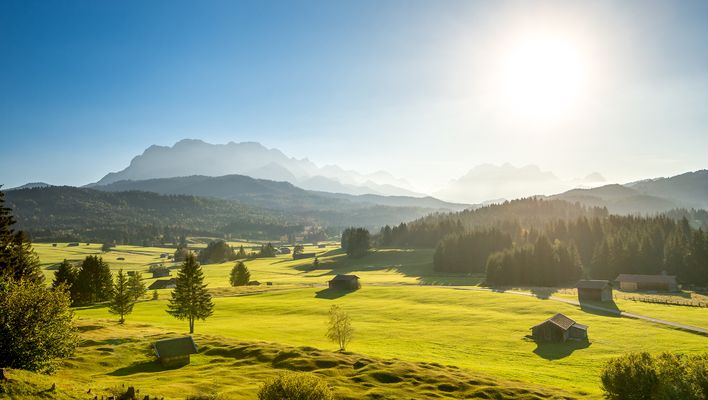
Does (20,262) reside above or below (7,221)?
below

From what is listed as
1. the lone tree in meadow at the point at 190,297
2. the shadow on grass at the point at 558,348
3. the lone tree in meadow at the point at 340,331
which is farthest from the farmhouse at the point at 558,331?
the lone tree in meadow at the point at 190,297

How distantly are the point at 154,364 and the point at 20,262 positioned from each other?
90.7 ft

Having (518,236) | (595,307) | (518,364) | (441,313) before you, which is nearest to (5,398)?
(518,364)

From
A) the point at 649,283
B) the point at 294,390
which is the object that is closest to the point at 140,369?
the point at 294,390

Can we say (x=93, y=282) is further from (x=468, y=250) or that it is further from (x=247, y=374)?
(x=468, y=250)

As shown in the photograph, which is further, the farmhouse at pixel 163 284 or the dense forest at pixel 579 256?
the farmhouse at pixel 163 284

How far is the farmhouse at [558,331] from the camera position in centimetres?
6612

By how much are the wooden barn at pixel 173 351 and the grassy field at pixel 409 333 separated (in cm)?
175

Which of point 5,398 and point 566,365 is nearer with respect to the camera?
point 5,398

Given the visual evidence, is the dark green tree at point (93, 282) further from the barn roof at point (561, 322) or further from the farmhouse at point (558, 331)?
the barn roof at point (561, 322)

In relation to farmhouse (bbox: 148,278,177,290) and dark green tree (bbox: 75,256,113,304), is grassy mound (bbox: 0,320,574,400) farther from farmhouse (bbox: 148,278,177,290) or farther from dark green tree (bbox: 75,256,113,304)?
farmhouse (bbox: 148,278,177,290)

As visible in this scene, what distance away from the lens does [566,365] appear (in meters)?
54.8

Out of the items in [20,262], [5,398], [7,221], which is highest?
[7,221]

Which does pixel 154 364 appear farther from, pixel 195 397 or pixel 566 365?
pixel 566 365
